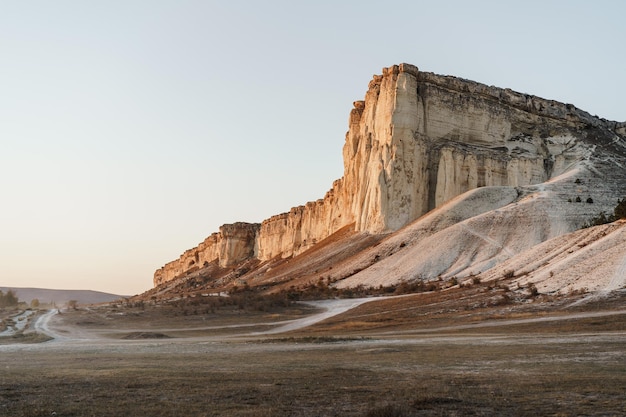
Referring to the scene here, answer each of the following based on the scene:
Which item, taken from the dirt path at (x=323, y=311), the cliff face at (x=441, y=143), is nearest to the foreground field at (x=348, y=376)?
the dirt path at (x=323, y=311)

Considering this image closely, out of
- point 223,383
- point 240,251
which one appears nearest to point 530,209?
point 223,383

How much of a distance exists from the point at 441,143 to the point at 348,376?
85517 mm

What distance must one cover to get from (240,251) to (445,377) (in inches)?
5915

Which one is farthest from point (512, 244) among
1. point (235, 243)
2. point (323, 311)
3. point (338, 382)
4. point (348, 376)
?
point (235, 243)

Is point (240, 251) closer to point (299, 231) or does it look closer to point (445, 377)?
point (299, 231)

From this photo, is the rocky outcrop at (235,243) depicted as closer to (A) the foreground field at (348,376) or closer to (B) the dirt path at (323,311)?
(B) the dirt path at (323,311)

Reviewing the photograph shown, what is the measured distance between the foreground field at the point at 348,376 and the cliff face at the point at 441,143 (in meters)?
61.5

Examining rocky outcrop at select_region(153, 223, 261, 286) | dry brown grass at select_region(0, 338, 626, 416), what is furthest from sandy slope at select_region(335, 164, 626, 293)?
rocky outcrop at select_region(153, 223, 261, 286)

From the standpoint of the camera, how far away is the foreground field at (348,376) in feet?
35.7

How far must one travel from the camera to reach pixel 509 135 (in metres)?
103

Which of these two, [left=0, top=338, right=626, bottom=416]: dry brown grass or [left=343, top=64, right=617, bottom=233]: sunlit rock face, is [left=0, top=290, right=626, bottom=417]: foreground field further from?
[left=343, top=64, right=617, bottom=233]: sunlit rock face

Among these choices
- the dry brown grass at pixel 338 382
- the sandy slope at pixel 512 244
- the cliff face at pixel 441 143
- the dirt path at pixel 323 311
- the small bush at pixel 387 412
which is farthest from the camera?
the cliff face at pixel 441 143

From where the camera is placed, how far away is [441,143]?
9744 centimetres

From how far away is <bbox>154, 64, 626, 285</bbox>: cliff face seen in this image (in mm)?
92000
